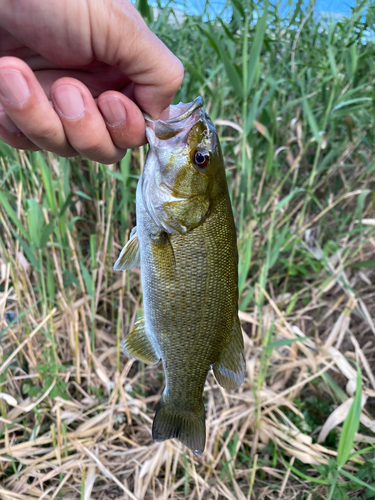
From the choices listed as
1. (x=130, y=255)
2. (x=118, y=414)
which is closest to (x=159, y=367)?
(x=118, y=414)

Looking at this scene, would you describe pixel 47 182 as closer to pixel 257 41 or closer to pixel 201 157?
pixel 201 157

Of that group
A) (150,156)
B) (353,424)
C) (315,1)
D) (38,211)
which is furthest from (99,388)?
(315,1)

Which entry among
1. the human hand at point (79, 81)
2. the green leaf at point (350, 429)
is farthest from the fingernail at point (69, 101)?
the green leaf at point (350, 429)

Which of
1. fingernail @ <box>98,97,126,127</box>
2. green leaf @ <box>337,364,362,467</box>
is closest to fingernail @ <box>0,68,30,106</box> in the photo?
fingernail @ <box>98,97,126,127</box>

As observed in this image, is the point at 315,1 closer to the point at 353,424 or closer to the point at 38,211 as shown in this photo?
the point at 38,211

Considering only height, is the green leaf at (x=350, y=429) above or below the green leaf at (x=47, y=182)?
below

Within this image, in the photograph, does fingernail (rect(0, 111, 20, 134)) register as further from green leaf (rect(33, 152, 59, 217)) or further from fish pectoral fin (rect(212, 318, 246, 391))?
fish pectoral fin (rect(212, 318, 246, 391))

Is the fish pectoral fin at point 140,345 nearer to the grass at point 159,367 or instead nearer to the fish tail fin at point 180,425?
the fish tail fin at point 180,425
